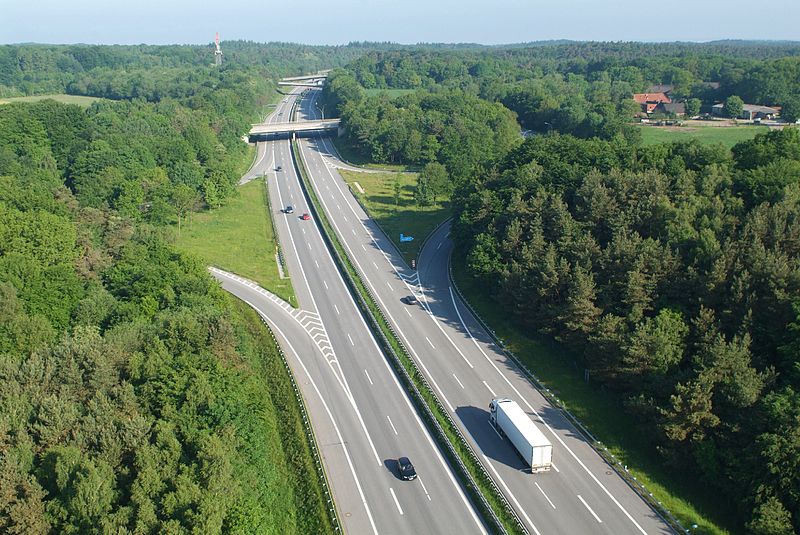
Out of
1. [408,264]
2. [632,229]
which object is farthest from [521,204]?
[408,264]

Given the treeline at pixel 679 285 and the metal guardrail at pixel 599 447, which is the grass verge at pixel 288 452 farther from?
the treeline at pixel 679 285

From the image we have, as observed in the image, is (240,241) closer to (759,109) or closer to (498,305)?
(498,305)

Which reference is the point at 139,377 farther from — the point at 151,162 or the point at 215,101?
the point at 215,101

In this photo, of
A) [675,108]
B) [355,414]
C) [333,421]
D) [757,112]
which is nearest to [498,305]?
[355,414]

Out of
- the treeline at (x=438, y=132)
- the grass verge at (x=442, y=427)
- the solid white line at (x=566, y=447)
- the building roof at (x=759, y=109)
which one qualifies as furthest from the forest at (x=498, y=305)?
the building roof at (x=759, y=109)

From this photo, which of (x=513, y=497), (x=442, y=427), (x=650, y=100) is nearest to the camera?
(x=513, y=497)

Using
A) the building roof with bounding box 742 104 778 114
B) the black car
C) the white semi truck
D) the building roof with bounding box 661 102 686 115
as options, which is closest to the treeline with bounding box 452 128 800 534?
the white semi truck

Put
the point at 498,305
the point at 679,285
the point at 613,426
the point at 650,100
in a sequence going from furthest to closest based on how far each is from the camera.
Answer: the point at 650,100 < the point at 498,305 < the point at 679,285 < the point at 613,426
